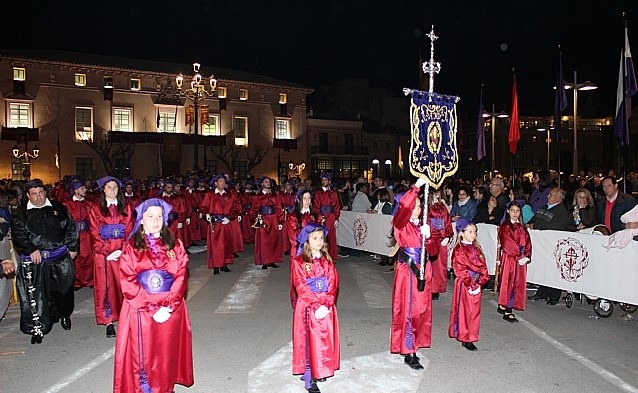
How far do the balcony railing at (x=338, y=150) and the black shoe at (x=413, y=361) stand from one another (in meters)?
50.3

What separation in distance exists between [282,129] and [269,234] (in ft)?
138

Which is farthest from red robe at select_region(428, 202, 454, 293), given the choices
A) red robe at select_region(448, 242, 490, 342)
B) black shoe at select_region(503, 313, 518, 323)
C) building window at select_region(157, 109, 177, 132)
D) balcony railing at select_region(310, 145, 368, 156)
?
balcony railing at select_region(310, 145, 368, 156)

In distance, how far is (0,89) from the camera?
41438mm

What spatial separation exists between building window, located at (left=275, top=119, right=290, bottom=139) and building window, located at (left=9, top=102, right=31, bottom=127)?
22.0 meters

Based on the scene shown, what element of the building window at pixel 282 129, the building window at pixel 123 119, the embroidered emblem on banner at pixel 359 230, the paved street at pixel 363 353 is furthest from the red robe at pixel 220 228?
the building window at pixel 282 129

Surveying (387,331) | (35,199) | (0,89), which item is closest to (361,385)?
(387,331)

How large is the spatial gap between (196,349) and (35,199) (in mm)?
2989

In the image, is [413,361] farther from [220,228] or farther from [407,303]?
[220,228]

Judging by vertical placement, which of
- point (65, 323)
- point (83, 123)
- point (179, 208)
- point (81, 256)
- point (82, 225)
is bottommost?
point (65, 323)

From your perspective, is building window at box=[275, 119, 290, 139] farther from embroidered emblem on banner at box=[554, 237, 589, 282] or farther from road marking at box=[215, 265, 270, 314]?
embroidered emblem on banner at box=[554, 237, 589, 282]

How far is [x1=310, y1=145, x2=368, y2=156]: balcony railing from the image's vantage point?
56.4 metres

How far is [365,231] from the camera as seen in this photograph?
571 inches

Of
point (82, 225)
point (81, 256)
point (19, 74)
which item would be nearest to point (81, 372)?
point (81, 256)

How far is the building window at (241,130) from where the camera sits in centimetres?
5191
